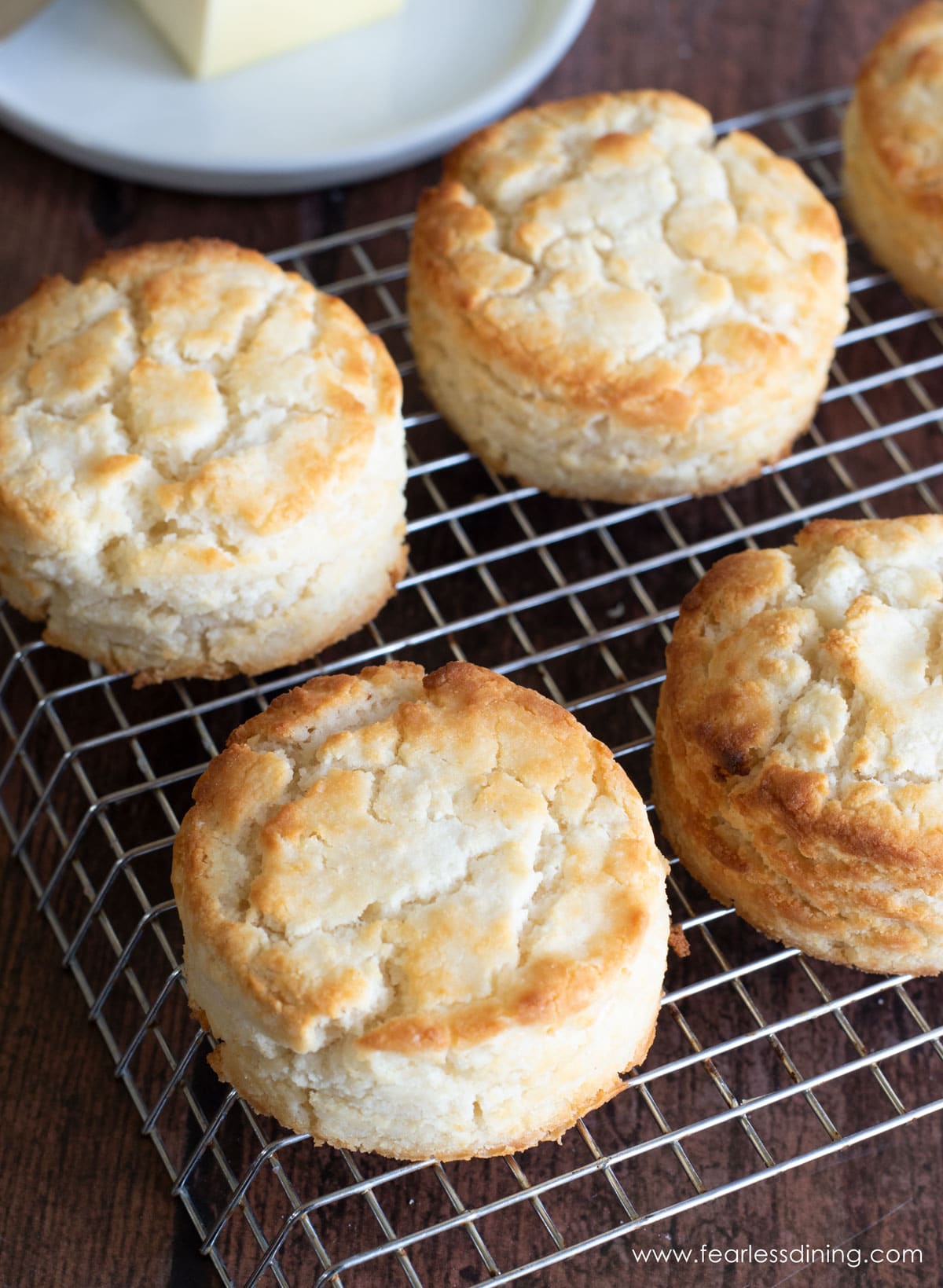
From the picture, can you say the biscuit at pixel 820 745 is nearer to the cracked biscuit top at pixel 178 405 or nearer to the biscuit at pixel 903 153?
the cracked biscuit top at pixel 178 405

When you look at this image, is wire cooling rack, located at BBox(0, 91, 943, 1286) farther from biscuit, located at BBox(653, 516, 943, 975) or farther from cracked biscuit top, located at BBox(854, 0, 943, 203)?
cracked biscuit top, located at BBox(854, 0, 943, 203)

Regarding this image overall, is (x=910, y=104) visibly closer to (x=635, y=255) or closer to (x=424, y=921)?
(x=635, y=255)

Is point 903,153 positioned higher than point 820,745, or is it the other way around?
point 903,153

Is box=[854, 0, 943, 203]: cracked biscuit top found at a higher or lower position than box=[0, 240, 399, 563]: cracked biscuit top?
lower

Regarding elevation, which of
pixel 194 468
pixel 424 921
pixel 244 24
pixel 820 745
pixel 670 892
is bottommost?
pixel 670 892

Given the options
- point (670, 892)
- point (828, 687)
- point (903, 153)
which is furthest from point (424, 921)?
point (903, 153)

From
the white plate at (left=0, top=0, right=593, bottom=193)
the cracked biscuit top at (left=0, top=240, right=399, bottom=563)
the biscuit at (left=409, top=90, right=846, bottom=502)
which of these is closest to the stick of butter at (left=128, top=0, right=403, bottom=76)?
the white plate at (left=0, top=0, right=593, bottom=193)
